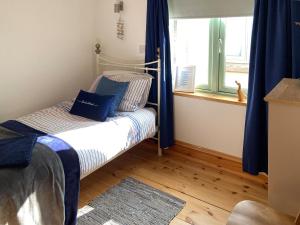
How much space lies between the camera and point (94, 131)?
7.63 feet

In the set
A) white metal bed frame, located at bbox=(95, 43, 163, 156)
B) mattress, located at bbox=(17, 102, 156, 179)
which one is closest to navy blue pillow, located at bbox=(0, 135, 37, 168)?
mattress, located at bbox=(17, 102, 156, 179)

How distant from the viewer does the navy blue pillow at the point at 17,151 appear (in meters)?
1.70

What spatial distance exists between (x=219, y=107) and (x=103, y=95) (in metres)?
1.20

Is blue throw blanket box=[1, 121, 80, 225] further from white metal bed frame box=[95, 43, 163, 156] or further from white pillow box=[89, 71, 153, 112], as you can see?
white metal bed frame box=[95, 43, 163, 156]

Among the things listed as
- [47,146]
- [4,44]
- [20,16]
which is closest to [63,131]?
[47,146]

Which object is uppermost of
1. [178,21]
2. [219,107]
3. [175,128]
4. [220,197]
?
[178,21]

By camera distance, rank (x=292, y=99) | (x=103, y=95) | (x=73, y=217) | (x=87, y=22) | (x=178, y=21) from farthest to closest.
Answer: (x=87, y=22)
(x=178, y=21)
(x=103, y=95)
(x=73, y=217)
(x=292, y=99)

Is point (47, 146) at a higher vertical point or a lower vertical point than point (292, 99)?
lower

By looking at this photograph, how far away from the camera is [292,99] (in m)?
1.41

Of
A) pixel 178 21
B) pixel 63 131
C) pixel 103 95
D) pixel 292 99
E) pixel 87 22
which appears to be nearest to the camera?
pixel 292 99

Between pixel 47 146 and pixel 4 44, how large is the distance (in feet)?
4.69

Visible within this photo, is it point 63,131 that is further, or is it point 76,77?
point 76,77

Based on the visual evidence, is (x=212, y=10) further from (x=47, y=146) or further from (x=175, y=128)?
(x=47, y=146)

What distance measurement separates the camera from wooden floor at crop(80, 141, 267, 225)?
2.23 m
